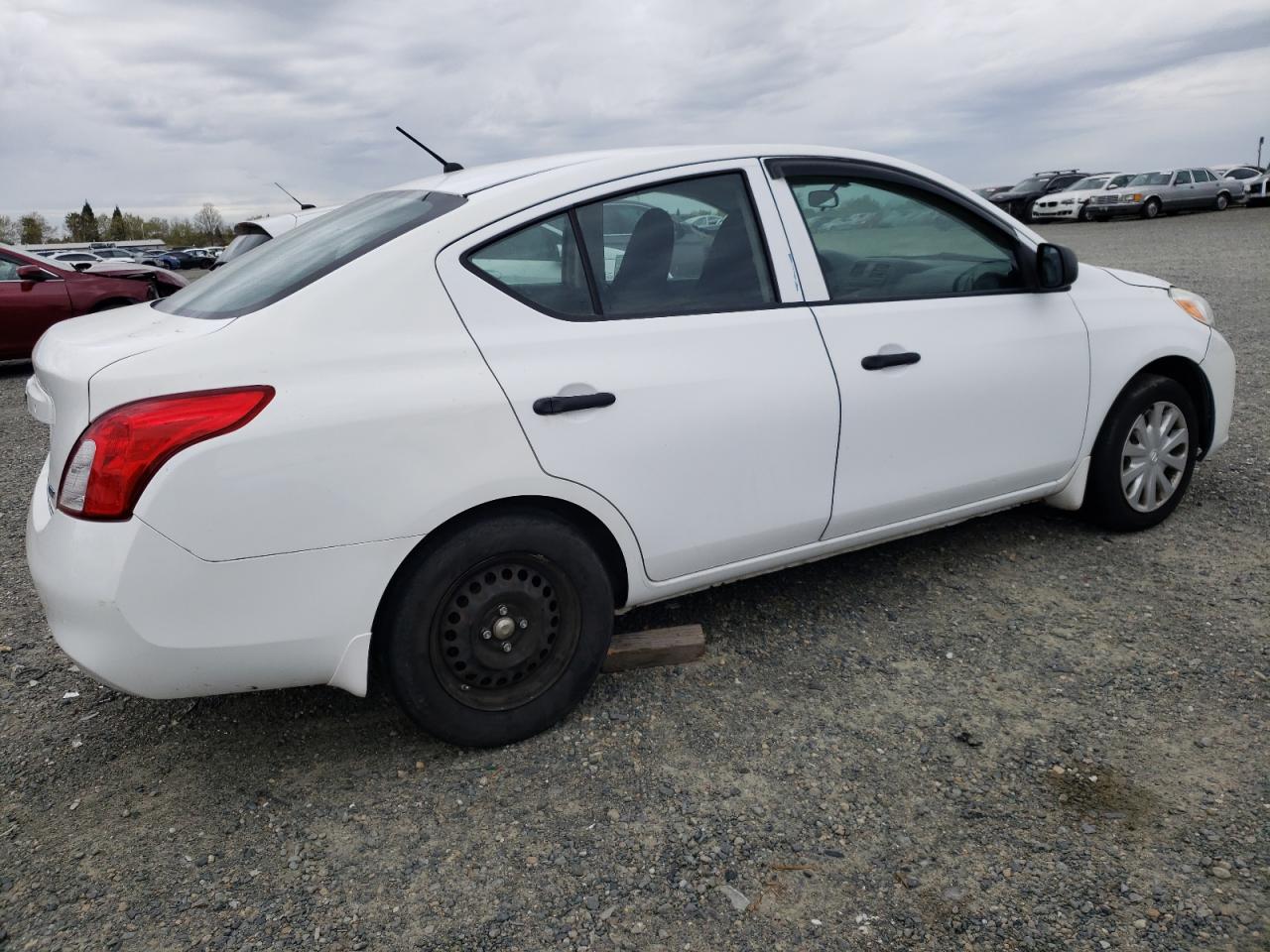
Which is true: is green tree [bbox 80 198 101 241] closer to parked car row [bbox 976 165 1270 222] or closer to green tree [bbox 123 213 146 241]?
green tree [bbox 123 213 146 241]

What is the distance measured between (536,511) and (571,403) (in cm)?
33

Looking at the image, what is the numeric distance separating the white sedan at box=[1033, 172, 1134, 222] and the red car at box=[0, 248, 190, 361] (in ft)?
96.0

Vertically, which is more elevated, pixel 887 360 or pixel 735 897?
pixel 887 360

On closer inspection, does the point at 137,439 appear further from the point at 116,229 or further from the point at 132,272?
the point at 116,229

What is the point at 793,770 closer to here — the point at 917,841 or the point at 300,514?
the point at 917,841

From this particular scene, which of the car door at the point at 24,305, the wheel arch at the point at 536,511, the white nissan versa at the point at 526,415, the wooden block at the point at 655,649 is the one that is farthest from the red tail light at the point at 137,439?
the car door at the point at 24,305

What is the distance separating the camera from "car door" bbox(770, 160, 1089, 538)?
3338 mm

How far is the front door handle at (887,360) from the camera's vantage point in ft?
10.9

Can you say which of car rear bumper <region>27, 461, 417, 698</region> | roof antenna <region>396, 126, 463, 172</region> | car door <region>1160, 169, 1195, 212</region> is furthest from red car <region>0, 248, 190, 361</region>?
car door <region>1160, 169, 1195, 212</region>

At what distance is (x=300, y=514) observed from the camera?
2.48 m

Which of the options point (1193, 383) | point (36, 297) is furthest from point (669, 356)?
point (36, 297)

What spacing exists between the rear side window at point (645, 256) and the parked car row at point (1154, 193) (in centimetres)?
3107

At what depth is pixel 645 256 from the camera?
3.06 metres

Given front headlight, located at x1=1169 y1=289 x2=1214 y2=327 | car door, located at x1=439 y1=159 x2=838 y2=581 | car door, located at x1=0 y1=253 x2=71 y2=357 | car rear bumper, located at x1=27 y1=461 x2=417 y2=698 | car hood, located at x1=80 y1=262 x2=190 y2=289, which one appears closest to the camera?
car rear bumper, located at x1=27 y1=461 x2=417 y2=698
